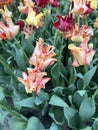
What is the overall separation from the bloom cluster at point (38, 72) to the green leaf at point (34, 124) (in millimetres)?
173

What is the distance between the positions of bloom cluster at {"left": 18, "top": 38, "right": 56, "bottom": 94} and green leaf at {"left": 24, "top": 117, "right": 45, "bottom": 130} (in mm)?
173

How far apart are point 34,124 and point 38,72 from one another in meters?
0.24

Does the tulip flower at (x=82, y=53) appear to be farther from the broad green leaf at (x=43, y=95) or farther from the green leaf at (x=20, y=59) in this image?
the green leaf at (x=20, y=59)

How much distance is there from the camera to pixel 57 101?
1.34 m

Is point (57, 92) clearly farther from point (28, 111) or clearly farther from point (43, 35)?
point (43, 35)

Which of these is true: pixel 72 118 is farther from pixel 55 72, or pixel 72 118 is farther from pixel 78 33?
pixel 78 33

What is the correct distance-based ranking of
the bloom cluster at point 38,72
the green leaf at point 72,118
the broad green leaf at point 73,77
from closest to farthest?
the bloom cluster at point 38,72 → the green leaf at point 72,118 → the broad green leaf at point 73,77

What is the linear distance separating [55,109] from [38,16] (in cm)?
39

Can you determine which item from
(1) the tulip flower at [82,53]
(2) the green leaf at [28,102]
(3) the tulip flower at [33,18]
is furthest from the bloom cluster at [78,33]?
(2) the green leaf at [28,102]

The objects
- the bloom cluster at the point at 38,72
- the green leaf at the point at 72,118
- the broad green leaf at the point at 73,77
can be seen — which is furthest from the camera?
the broad green leaf at the point at 73,77

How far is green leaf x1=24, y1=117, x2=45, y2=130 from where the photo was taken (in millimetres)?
1329

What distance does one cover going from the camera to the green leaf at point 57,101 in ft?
4.37

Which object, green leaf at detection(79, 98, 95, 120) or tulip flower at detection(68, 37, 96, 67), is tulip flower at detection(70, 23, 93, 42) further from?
green leaf at detection(79, 98, 95, 120)

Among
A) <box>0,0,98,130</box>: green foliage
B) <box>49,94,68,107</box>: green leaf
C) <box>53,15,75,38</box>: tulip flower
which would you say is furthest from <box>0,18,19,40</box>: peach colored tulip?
<box>49,94,68,107</box>: green leaf
